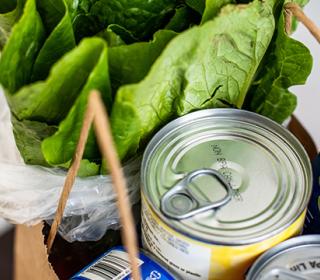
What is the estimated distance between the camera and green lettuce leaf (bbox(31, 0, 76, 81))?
0.55 metres

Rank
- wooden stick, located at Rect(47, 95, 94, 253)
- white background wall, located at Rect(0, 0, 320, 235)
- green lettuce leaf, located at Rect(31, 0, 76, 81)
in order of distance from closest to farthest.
Answer: wooden stick, located at Rect(47, 95, 94, 253)
green lettuce leaf, located at Rect(31, 0, 76, 81)
white background wall, located at Rect(0, 0, 320, 235)

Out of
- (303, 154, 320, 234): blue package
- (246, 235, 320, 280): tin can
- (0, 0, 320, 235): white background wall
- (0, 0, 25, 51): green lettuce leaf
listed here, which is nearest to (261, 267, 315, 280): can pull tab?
(246, 235, 320, 280): tin can

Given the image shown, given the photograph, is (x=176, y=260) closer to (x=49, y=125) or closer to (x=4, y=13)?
(x=49, y=125)

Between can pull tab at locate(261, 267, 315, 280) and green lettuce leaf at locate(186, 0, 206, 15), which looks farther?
green lettuce leaf at locate(186, 0, 206, 15)

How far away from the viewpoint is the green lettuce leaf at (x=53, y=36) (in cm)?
55

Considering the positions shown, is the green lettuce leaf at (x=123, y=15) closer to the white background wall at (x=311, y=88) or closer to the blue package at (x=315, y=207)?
the blue package at (x=315, y=207)

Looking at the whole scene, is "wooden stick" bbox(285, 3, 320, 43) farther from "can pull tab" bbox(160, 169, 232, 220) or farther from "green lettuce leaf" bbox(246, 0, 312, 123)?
"can pull tab" bbox(160, 169, 232, 220)

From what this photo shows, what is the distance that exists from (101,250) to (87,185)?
12cm

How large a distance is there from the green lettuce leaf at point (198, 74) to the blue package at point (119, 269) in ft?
0.31

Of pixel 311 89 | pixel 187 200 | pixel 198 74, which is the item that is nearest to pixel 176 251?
pixel 187 200

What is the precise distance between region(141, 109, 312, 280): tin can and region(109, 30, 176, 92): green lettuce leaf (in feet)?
0.20

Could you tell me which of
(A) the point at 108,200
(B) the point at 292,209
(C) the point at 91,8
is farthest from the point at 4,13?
(B) the point at 292,209

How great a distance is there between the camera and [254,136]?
593 mm

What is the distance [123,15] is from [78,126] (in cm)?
15
